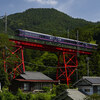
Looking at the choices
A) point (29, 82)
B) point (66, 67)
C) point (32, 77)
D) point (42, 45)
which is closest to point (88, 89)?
point (29, 82)

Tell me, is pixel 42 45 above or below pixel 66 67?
above

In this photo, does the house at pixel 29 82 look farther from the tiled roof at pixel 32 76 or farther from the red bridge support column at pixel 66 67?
the red bridge support column at pixel 66 67

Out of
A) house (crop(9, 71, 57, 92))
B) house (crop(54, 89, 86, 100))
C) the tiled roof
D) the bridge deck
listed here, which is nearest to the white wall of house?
house (crop(54, 89, 86, 100))

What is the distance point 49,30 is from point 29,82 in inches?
3742

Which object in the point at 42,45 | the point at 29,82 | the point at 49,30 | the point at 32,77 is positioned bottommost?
the point at 29,82

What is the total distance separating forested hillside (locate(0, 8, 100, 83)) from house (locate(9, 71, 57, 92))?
16.2m

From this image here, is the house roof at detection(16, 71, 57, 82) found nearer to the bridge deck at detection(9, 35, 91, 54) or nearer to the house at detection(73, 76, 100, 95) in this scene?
the bridge deck at detection(9, 35, 91, 54)

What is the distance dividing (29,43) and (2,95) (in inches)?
735

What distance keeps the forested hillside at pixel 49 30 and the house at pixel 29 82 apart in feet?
53.2

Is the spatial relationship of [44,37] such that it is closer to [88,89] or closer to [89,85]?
[89,85]

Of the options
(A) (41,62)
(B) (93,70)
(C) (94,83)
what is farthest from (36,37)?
(A) (41,62)

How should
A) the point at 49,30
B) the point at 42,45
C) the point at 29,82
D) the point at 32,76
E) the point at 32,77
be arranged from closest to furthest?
the point at 29,82 < the point at 32,77 < the point at 32,76 < the point at 42,45 < the point at 49,30

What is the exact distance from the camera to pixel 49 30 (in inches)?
5197

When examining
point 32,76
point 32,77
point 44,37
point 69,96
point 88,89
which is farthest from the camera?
point 44,37
